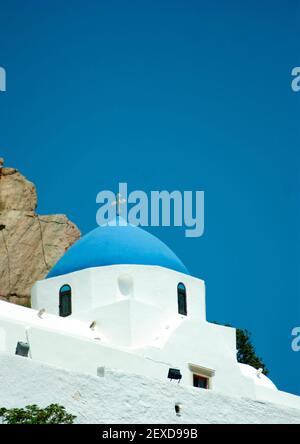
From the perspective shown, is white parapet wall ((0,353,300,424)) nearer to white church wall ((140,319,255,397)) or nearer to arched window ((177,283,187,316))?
white church wall ((140,319,255,397))

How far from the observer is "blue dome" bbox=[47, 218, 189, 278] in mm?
41281

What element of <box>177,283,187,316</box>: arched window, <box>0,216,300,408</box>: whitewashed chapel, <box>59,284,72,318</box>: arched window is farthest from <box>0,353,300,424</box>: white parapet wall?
<box>59,284,72,318</box>: arched window

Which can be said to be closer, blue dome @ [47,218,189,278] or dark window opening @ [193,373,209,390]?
dark window opening @ [193,373,209,390]

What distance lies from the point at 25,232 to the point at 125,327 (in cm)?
1185

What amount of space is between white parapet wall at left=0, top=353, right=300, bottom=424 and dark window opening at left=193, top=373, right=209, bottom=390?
314 centimetres

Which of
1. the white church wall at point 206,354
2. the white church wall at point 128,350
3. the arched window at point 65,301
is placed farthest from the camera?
the arched window at point 65,301

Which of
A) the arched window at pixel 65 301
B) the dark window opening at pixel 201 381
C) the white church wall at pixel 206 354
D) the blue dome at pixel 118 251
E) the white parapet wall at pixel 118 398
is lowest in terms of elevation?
the white parapet wall at pixel 118 398

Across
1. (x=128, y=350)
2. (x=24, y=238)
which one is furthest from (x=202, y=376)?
(x=24, y=238)

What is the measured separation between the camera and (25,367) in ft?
106

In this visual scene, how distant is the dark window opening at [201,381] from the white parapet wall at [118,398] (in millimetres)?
3145

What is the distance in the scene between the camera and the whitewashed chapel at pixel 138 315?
3759 cm

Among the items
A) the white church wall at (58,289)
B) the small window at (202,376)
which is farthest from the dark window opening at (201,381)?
the white church wall at (58,289)

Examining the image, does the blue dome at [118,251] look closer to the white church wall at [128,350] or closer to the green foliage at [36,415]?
the white church wall at [128,350]

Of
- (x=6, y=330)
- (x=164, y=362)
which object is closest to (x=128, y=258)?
(x=164, y=362)
